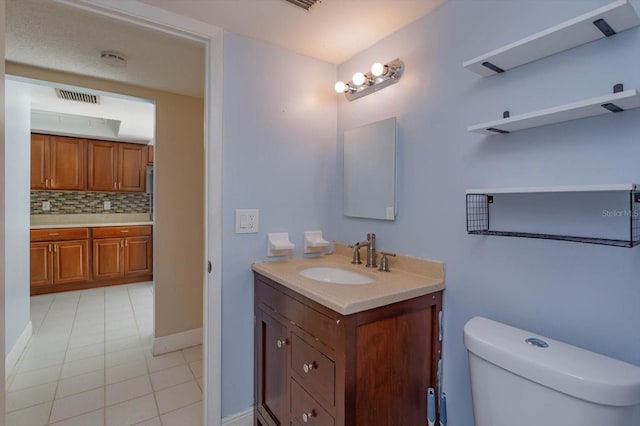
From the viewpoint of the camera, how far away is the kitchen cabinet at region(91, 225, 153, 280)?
13.7 feet

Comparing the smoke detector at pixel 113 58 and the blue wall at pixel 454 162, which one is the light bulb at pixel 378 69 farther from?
the smoke detector at pixel 113 58

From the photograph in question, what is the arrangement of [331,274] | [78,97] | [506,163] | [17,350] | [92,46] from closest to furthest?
1. [506,163]
2. [331,274]
3. [92,46]
4. [17,350]
5. [78,97]

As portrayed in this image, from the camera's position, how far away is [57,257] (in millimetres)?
3906

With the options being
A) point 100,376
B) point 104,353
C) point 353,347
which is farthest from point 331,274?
point 104,353

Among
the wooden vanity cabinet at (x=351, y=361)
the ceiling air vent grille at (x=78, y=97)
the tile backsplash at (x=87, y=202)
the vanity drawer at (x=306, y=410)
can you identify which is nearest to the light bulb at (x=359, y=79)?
the wooden vanity cabinet at (x=351, y=361)

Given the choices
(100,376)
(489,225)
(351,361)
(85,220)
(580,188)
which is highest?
(580,188)

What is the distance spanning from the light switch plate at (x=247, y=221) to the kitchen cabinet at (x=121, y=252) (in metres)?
3.59

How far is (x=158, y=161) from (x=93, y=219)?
3026 millimetres

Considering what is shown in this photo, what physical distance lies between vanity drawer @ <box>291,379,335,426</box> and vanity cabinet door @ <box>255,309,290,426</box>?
0.28 feet

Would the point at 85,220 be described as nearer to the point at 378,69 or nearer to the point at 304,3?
the point at 304,3

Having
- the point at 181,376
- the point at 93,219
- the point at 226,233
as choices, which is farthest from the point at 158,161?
the point at 93,219

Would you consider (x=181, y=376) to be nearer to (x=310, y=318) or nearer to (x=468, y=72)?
Answer: (x=310, y=318)

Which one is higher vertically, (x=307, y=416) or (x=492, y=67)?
(x=492, y=67)

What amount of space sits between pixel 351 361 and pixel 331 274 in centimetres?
68
